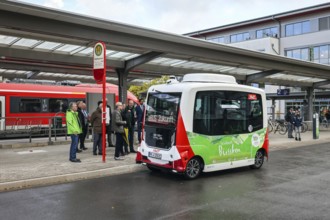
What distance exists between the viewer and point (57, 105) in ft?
71.7

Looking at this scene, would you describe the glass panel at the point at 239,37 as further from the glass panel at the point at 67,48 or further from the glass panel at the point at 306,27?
the glass panel at the point at 67,48

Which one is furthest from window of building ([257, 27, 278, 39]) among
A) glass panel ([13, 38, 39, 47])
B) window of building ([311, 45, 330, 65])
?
glass panel ([13, 38, 39, 47])

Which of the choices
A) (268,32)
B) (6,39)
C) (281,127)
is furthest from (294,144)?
(268,32)

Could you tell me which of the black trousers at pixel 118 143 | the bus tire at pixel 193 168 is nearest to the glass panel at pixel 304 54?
the black trousers at pixel 118 143

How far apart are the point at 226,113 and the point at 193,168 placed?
5.73 ft

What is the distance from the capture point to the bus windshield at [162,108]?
28.8 ft

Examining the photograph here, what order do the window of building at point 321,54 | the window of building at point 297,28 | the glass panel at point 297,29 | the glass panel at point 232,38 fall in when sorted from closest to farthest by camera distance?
the window of building at point 321,54
the window of building at point 297,28
the glass panel at point 297,29
the glass panel at point 232,38

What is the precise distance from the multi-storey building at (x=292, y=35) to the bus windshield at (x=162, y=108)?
117ft

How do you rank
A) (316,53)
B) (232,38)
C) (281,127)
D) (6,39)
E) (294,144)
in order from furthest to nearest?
(232,38) < (316,53) < (281,127) < (294,144) < (6,39)

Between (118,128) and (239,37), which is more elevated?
(239,37)

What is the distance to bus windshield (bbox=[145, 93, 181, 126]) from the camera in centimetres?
879

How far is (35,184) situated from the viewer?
798cm

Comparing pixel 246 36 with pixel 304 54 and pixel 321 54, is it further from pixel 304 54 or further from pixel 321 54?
pixel 321 54

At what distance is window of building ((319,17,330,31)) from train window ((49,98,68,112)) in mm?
34734
